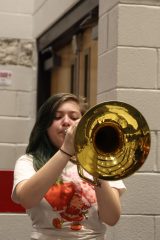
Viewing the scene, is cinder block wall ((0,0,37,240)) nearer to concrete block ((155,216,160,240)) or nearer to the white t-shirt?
concrete block ((155,216,160,240))

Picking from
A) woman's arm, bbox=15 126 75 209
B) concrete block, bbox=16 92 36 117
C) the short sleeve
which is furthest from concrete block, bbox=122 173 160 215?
concrete block, bbox=16 92 36 117

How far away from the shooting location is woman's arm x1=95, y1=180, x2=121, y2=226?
2.19m

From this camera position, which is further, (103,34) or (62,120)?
(103,34)

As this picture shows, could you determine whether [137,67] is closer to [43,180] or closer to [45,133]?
[45,133]

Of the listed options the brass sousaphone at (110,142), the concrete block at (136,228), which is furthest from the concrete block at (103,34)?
the brass sousaphone at (110,142)

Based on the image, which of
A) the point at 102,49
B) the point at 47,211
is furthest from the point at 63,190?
the point at 102,49

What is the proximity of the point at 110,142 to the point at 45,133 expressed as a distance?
0.28m

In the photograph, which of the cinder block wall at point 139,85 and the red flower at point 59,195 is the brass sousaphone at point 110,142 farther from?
the cinder block wall at point 139,85

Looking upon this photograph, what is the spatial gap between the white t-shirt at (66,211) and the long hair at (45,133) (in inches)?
3.2

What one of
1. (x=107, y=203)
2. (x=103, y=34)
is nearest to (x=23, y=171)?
(x=107, y=203)

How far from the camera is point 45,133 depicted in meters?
2.39

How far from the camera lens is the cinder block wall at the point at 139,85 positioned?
3.10m

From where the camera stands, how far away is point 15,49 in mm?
5047

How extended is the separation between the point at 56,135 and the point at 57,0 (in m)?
2.23
